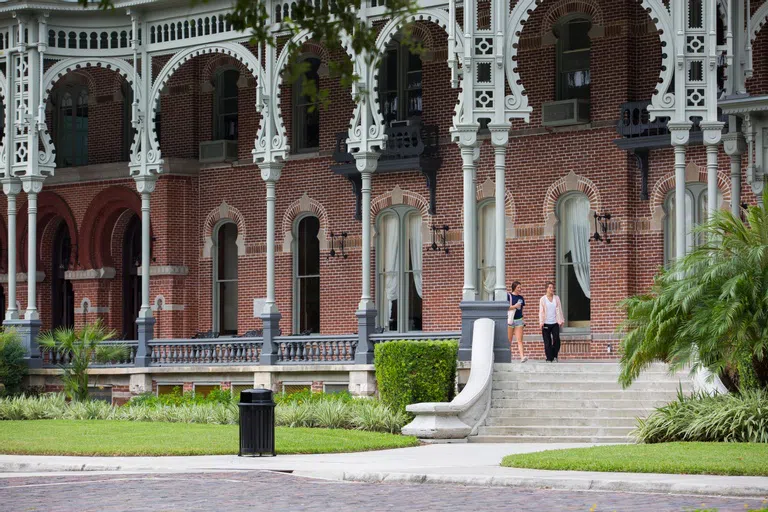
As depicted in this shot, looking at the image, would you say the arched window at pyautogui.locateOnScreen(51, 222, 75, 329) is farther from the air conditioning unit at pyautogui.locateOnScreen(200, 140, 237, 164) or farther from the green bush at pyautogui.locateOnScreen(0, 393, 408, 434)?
the green bush at pyautogui.locateOnScreen(0, 393, 408, 434)

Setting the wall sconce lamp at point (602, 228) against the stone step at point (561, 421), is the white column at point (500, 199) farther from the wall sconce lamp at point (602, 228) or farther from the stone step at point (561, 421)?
the wall sconce lamp at point (602, 228)

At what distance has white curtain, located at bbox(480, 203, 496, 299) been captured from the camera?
30688mm

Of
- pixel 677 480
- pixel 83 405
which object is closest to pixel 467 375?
pixel 83 405

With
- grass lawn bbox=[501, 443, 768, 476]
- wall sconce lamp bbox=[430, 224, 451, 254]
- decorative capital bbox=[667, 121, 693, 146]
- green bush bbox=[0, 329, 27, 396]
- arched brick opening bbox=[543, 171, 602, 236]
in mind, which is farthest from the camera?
wall sconce lamp bbox=[430, 224, 451, 254]

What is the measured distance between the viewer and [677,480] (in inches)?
583

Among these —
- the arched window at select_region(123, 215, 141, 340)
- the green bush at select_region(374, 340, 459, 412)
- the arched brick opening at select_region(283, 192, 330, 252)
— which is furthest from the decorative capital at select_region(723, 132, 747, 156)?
the arched window at select_region(123, 215, 141, 340)

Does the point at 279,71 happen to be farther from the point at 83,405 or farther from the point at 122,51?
the point at 83,405

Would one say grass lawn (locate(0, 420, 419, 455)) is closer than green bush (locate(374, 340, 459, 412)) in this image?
Yes

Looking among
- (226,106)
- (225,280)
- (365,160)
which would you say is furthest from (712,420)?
(226,106)

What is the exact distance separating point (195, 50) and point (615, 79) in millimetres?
8126

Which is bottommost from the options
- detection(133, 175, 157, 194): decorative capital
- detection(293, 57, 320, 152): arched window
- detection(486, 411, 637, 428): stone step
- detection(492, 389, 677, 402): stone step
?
detection(486, 411, 637, 428): stone step

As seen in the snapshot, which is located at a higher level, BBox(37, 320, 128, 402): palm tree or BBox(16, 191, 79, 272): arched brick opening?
BBox(16, 191, 79, 272): arched brick opening

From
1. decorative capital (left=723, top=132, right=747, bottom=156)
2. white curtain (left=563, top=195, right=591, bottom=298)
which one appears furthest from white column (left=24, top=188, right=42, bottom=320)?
decorative capital (left=723, top=132, right=747, bottom=156)

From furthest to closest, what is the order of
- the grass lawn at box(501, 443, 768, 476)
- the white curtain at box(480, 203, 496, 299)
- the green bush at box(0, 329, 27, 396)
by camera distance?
the white curtain at box(480, 203, 496, 299), the green bush at box(0, 329, 27, 396), the grass lawn at box(501, 443, 768, 476)
